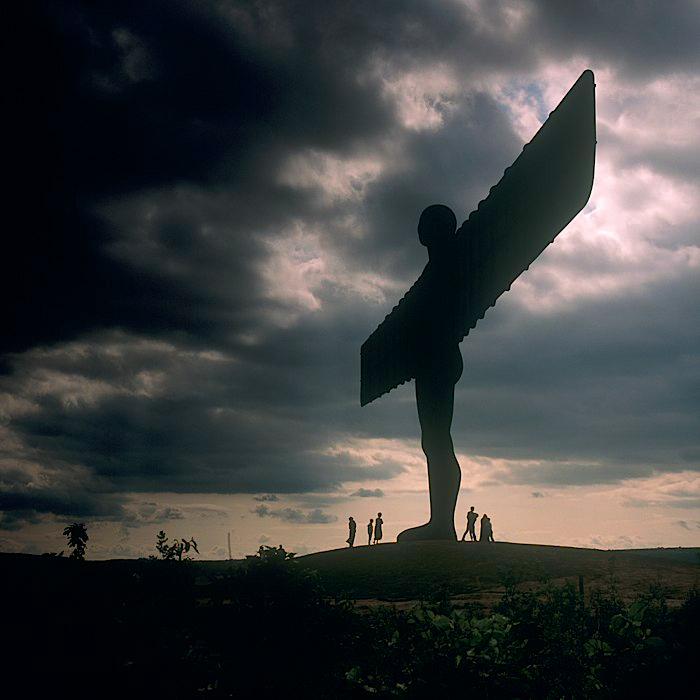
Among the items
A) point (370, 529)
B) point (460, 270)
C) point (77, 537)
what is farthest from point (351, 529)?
point (77, 537)

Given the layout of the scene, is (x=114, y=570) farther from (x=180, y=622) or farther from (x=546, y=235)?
(x=546, y=235)

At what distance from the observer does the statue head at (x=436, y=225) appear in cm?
1417

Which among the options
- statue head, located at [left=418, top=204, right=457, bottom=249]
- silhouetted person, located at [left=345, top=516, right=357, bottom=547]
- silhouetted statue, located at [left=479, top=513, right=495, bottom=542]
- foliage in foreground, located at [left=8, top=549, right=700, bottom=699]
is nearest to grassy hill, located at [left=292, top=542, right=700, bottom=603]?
foliage in foreground, located at [left=8, top=549, right=700, bottom=699]

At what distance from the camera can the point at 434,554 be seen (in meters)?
13.0

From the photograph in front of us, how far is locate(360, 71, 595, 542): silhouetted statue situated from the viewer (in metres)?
9.07

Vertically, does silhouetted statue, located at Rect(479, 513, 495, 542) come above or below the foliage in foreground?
above

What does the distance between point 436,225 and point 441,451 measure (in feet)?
14.5

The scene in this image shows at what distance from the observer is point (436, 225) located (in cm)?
1423

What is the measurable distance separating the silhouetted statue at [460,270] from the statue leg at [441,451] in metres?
0.02

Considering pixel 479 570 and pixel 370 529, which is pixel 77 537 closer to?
pixel 479 570

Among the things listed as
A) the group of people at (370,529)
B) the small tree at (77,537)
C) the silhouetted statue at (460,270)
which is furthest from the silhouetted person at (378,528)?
the small tree at (77,537)

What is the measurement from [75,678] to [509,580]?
4.68 meters

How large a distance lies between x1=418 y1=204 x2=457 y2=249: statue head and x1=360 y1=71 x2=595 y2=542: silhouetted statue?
0.02m

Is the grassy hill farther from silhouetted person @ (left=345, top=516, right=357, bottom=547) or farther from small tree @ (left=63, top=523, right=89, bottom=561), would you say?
silhouetted person @ (left=345, top=516, right=357, bottom=547)
